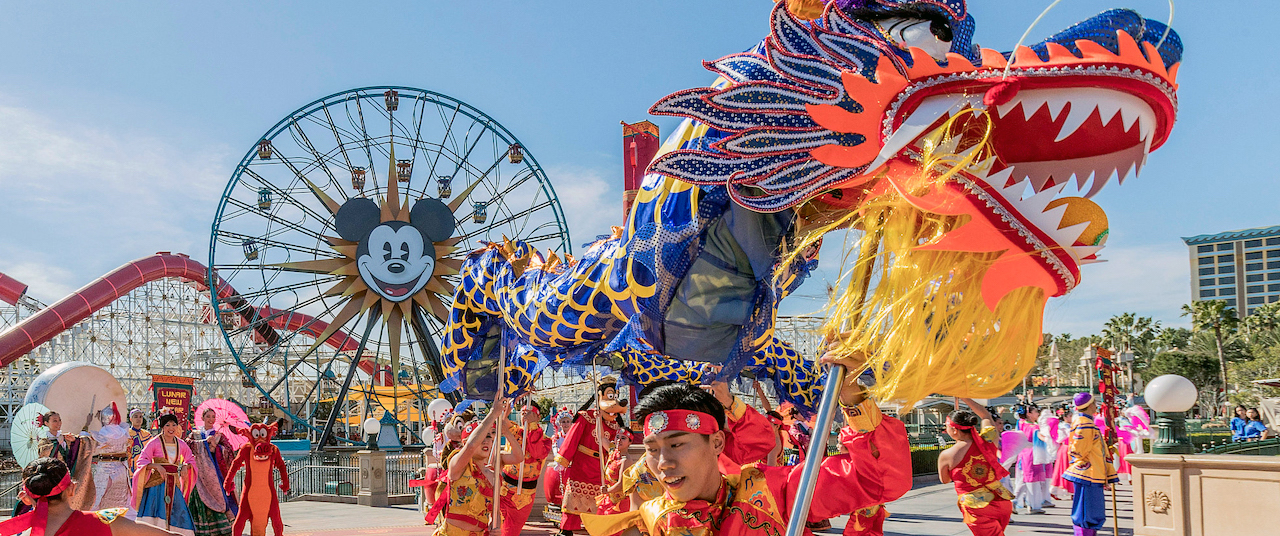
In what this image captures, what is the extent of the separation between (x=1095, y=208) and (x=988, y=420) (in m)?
5.06

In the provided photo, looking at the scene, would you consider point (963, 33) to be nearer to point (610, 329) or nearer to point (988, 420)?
point (610, 329)

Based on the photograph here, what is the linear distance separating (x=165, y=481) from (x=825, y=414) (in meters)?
7.07

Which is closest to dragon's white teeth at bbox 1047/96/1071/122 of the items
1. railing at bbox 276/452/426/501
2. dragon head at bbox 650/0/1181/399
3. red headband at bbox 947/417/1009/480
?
dragon head at bbox 650/0/1181/399

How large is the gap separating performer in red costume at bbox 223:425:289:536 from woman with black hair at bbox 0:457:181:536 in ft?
17.4

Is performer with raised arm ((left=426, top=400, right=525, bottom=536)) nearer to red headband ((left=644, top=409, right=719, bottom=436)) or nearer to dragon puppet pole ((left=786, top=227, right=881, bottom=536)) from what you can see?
red headband ((left=644, top=409, right=719, bottom=436))

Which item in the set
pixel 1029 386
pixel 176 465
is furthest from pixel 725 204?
pixel 1029 386

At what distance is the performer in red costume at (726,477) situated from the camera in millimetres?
2711

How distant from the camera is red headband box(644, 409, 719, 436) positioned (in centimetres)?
275

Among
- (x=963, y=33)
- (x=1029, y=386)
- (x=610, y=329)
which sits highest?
(x=963, y=33)

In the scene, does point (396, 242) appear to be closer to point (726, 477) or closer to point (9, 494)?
point (9, 494)

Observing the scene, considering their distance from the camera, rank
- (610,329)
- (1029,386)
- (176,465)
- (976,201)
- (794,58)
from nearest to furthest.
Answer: (976,201) → (794,58) → (610,329) → (176,465) → (1029,386)

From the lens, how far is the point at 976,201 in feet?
7.41

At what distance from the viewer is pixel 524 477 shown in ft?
26.1

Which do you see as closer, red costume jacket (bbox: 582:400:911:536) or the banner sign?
red costume jacket (bbox: 582:400:911:536)
